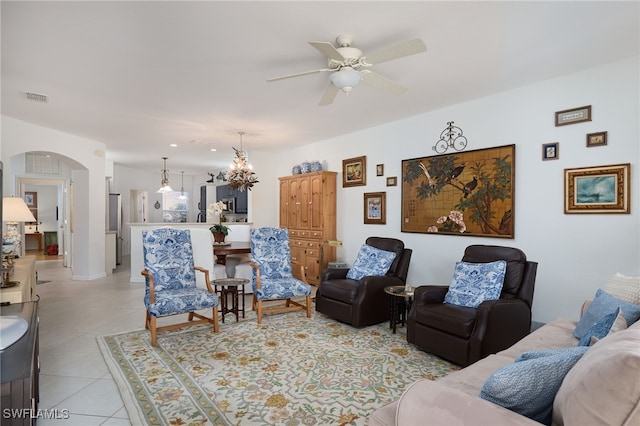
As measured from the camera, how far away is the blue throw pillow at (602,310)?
1.86m

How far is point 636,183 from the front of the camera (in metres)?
3.03

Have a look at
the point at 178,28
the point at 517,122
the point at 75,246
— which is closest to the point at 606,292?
the point at 517,122

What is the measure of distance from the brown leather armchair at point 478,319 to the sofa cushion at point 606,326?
0.87 metres

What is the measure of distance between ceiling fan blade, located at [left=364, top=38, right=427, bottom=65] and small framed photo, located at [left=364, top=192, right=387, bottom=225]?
295 centimetres

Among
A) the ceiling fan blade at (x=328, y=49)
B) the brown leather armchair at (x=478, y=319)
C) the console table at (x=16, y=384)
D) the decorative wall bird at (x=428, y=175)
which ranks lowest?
the brown leather armchair at (x=478, y=319)

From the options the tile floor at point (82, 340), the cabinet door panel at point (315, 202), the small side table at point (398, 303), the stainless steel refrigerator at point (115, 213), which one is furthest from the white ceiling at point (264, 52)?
the stainless steel refrigerator at point (115, 213)

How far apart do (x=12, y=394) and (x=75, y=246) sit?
6335 mm

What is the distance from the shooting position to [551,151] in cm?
353

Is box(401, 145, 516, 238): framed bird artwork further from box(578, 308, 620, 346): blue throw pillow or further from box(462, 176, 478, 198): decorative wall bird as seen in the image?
box(578, 308, 620, 346): blue throw pillow

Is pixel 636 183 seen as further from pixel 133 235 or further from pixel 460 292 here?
pixel 133 235

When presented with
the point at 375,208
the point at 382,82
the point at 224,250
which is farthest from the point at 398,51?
the point at 224,250

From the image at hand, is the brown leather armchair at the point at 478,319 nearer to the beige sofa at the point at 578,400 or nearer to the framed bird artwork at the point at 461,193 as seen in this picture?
the framed bird artwork at the point at 461,193

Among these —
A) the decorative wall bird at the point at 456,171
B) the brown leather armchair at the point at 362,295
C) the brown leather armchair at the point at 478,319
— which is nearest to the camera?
the brown leather armchair at the point at 478,319

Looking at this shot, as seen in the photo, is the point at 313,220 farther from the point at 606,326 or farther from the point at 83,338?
the point at 606,326
